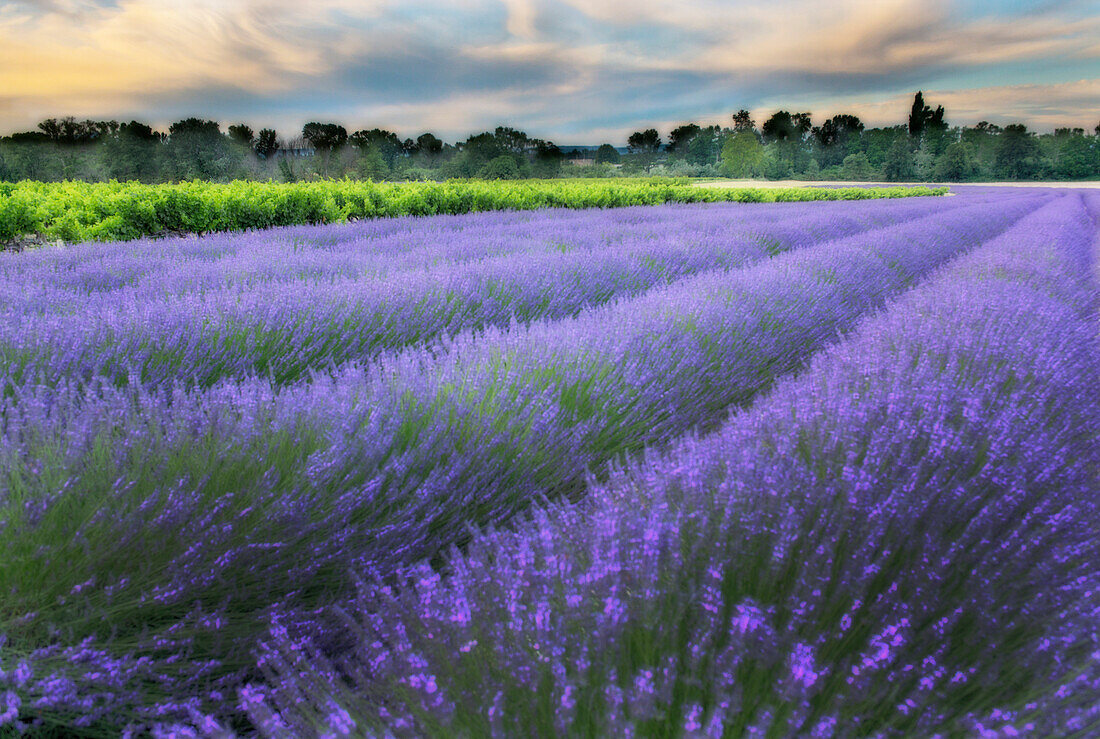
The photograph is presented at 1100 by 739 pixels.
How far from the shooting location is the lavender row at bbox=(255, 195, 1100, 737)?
0.69 metres

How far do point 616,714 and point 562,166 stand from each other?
159 ft

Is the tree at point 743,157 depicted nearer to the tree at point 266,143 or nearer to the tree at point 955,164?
the tree at point 955,164

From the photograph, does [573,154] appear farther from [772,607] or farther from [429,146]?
[772,607]

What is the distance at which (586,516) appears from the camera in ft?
3.39

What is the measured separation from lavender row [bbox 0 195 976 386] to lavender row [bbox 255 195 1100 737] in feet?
3.65

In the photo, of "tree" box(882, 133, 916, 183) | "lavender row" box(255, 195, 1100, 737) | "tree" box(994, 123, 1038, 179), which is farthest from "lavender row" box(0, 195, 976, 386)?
"tree" box(994, 123, 1038, 179)

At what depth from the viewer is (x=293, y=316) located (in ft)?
8.22

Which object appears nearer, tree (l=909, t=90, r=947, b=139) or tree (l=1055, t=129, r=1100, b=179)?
tree (l=1055, t=129, r=1100, b=179)

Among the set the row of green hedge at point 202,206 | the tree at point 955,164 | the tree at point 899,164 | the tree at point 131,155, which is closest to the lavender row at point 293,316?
the row of green hedge at point 202,206

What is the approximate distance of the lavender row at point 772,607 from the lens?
69 centimetres

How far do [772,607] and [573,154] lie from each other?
59272mm

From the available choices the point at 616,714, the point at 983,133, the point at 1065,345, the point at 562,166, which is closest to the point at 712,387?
the point at 1065,345

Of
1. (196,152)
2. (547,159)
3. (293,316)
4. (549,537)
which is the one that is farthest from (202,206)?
(547,159)

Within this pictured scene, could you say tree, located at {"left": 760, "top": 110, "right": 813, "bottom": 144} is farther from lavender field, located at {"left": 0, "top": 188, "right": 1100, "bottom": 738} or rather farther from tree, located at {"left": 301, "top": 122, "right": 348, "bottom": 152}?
lavender field, located at {"left": 0, "top": 188, "right": 1100, "bottom": 738}
